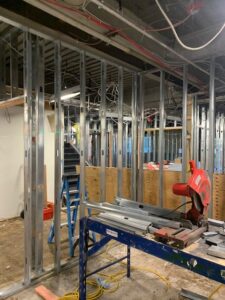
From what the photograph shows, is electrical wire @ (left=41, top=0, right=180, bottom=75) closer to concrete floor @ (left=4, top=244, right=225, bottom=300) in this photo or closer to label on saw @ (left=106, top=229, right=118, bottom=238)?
label on saw @ (left=106, top=229, right=118, bottom=238)

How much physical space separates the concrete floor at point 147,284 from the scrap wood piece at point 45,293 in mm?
43

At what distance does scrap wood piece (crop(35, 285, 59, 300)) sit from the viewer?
2240mm

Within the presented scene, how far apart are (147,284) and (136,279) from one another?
14cm

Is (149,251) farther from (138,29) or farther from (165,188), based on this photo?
(165,188)

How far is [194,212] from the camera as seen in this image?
73.2 inches

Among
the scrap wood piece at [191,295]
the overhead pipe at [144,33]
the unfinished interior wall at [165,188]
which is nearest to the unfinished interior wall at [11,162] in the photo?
the unfinished interior wall at [165,188]

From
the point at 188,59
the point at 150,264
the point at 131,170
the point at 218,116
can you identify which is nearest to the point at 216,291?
the point at 150,264

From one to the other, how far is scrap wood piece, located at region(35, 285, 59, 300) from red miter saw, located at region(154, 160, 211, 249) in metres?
1.32

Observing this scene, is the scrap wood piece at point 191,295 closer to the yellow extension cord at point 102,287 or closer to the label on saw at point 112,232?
the yellow extension cord at point 102,287

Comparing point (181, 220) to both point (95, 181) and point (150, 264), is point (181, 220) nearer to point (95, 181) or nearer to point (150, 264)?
point (150, 264)

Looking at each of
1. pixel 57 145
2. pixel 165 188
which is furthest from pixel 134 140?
pixel 57 145

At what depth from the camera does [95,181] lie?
15.3 ft

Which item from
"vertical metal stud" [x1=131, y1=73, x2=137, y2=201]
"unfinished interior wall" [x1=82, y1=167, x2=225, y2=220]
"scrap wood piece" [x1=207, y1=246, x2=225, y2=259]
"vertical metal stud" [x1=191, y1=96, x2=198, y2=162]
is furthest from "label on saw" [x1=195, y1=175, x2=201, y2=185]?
"vertical metal stud" [x1=191, y1=96, x2=198, y2=162]

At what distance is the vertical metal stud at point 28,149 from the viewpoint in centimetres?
249
